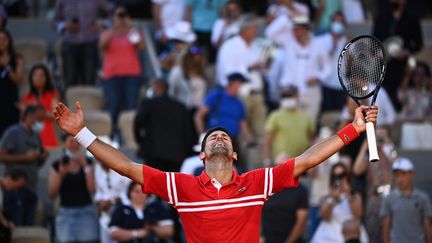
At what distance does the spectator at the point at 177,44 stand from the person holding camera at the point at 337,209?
3917 millimetres

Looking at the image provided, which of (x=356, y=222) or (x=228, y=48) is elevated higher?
(x=228, y=48)

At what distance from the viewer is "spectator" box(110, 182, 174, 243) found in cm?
1430

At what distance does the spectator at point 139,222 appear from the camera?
14.3 meters

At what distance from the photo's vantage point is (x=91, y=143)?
9.39m

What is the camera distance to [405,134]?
60.4 ft

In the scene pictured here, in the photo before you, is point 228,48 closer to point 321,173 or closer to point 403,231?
point 321,173

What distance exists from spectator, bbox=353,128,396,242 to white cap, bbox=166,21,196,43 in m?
3.49

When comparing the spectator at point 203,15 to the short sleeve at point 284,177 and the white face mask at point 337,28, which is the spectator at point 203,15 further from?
the short sleeve at point 284,177

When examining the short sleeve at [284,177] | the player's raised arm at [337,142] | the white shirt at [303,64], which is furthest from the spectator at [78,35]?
the player's raised arm at [337,142]

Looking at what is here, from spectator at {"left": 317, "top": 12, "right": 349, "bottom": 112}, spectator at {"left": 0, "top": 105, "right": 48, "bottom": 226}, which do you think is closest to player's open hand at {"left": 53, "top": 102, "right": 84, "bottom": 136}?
spectator at {"left": 0, "top": 105, "right": 48, "bottom": 226}

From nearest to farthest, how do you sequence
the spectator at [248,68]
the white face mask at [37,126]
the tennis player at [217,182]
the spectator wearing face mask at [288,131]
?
the tennis player at [217,182], the white face mask at [37,126], the spectator wearing face mask at [288,131], the spectator at [248,68]

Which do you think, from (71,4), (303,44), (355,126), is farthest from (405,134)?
(355,126)

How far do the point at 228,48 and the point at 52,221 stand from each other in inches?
154

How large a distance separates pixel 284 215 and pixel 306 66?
3809 millimetres
